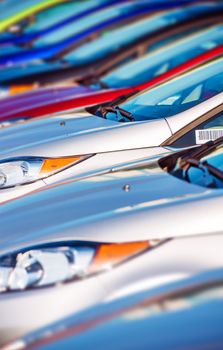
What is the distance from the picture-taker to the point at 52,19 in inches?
421

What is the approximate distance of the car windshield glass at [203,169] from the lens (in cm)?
400

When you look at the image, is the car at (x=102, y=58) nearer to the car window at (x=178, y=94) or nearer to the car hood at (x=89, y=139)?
the car window at (x=178, y=94)

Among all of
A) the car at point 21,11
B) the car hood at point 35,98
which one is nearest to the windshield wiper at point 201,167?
the car hood at point 35,98

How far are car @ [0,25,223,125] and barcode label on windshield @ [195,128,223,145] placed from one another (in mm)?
1675

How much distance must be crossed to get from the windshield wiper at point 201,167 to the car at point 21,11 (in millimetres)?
7095

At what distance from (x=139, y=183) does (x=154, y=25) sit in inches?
Result: 203

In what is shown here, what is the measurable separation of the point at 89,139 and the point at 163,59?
8.43 ft

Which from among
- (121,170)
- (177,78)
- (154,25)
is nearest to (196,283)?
(121,170)

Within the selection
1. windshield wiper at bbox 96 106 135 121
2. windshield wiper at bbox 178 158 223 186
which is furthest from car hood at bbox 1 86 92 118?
windshield wiper at bbox 178 158 223 186

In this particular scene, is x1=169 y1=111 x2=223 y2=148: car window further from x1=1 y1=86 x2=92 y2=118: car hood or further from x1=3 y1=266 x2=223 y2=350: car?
x1=3 y1=266 x2=223 y2=350: car

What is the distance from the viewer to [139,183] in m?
4.10

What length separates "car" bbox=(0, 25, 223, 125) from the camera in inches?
271

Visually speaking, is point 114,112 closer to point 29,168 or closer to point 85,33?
point 29,168

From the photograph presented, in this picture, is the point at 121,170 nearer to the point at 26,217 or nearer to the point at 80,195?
the point at 80,195
